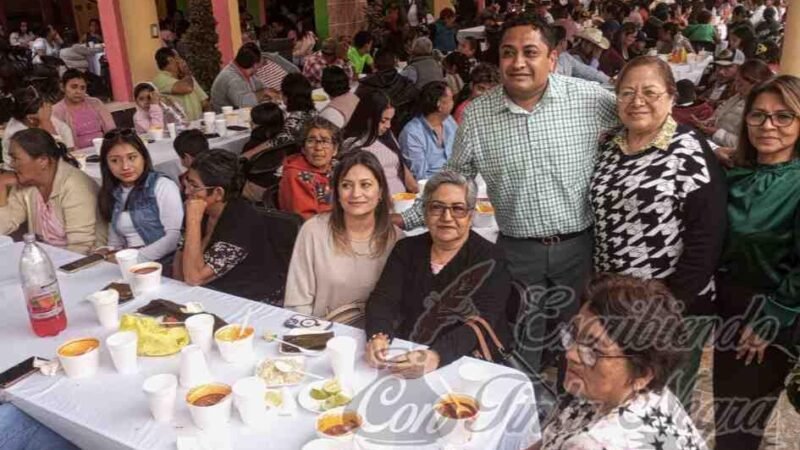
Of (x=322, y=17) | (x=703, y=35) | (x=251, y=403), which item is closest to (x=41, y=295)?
(x=251, y=403)

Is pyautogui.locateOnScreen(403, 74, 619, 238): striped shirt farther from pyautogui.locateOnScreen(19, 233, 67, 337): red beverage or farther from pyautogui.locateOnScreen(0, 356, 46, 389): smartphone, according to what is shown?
pyautogui.locateOnScreen(0, 356, 46, 389): smartphone

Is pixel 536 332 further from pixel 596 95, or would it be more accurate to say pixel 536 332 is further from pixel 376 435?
pixel 376 435

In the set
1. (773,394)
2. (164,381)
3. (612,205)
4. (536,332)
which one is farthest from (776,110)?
(164,381)

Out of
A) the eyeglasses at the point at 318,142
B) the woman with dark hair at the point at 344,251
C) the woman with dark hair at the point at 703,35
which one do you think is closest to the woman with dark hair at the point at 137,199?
the eyeglasses at the point at 318,142

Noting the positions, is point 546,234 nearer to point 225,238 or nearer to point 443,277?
point 443,277

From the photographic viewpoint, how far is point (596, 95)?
2.52 metres

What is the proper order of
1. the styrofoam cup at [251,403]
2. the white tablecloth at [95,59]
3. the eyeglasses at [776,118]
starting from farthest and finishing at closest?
the white tablecloth at [95,59] → the eyeglasses at [776,118] → the styrofoam cup at [251,403]

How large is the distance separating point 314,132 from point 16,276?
1492 millimetres

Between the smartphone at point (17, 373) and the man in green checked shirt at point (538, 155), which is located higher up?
the man in green checked shirt at point (538, 155)

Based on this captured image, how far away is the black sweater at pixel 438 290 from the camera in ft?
7.62

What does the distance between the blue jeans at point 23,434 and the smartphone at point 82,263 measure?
2.90ft

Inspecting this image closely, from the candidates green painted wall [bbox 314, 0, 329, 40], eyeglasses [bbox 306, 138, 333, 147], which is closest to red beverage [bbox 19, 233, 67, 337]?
eyeglasses [bbox 306, 138, 333, 147]

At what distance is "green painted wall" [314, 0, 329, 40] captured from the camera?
13.4 m

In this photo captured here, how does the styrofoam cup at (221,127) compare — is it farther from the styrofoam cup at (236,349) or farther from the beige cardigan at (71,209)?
the styrofoam cup at (236,349)
